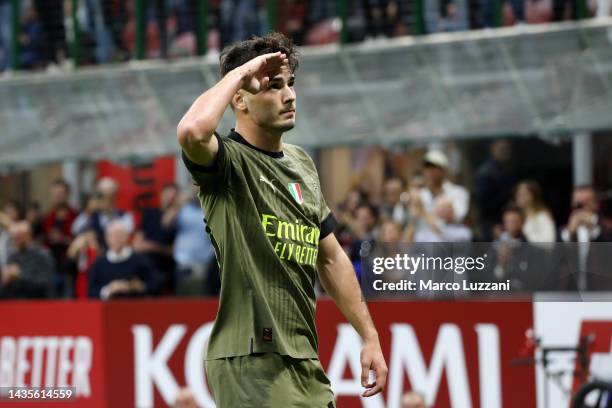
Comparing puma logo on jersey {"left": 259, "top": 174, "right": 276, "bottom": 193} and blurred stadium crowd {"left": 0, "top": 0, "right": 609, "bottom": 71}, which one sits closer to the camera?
puma logo on jersey {"left": 259, "top": 174, "right": 276, "bottom": 193}

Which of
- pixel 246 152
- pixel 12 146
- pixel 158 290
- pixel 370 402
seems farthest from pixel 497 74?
pixel 246 152

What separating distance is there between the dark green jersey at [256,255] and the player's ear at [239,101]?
123 millimetres

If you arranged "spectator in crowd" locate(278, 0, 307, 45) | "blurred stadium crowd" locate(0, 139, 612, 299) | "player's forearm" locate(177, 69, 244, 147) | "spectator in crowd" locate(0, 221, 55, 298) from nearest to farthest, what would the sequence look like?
"player's forearm" locate(177, 69, 244, 147), "blurred stadium crowd" locate(0, 139, 612, 299), "spectator in crowd" locate(0, 221, 55, 298), "spectator in crowd" locate(278, 0, 307, 45)

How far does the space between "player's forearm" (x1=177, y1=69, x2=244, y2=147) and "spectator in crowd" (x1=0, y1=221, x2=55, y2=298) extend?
28.7 feet

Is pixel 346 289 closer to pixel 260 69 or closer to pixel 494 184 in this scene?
pixel 260 69

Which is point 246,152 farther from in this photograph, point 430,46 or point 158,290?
point 430,46

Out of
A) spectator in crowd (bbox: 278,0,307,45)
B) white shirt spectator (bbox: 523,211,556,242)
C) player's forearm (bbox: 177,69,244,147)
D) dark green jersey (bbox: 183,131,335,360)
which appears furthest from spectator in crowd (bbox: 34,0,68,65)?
player's forearm (bbox: 177,69,244,147)

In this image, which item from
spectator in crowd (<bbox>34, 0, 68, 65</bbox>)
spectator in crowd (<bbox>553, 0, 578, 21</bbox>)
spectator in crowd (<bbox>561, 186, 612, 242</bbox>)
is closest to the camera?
spectator in crowd (<bbox>561, 186, 612, 242</bbox>)

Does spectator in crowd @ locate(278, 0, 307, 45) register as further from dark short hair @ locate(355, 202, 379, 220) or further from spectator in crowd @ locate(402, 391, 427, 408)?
spectator in crowd @ locate(402, 391, 427, 408)

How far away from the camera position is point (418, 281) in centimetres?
655

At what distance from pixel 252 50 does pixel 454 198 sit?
7240 millimetres

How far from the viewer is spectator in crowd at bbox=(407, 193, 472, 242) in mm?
12195

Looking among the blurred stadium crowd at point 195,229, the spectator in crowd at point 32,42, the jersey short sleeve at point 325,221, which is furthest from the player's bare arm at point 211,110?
the spectator in crowd at point 32,42

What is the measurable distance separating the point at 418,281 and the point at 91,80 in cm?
1033
